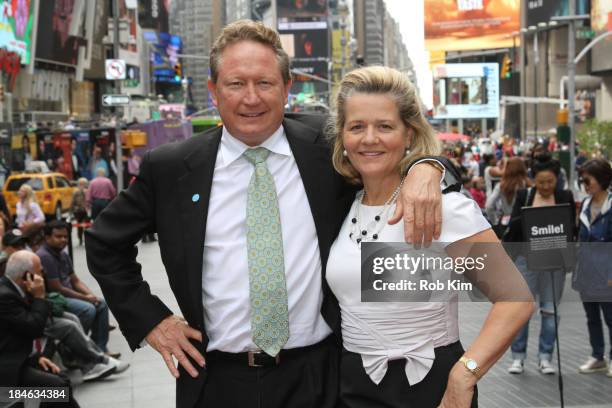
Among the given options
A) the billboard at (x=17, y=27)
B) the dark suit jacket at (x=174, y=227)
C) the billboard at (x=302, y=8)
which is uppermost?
the billboard at (x=302, y=8)

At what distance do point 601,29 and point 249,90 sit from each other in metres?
67.4

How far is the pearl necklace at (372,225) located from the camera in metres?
2.98

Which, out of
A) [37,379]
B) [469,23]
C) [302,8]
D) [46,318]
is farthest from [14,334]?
[302,8]

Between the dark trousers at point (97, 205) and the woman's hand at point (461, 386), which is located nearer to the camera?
the woman's hand at point (461, 386)

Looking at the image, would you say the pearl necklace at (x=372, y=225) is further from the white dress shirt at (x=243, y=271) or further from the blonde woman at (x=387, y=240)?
the white dress shirt at (x=243, y=271)

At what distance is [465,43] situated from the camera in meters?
111

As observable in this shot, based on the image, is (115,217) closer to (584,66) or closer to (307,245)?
(307,245)

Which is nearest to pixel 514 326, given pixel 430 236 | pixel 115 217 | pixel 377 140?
pixel 430 236

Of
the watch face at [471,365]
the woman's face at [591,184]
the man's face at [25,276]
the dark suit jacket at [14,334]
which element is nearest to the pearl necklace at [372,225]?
the watch face at [471,365]

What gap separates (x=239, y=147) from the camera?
3490mm

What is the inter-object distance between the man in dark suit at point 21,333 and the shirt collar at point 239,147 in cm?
342

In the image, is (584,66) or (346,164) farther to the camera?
(584,66)

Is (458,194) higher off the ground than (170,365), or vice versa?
(458,194)

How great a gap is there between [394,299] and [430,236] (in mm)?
242
